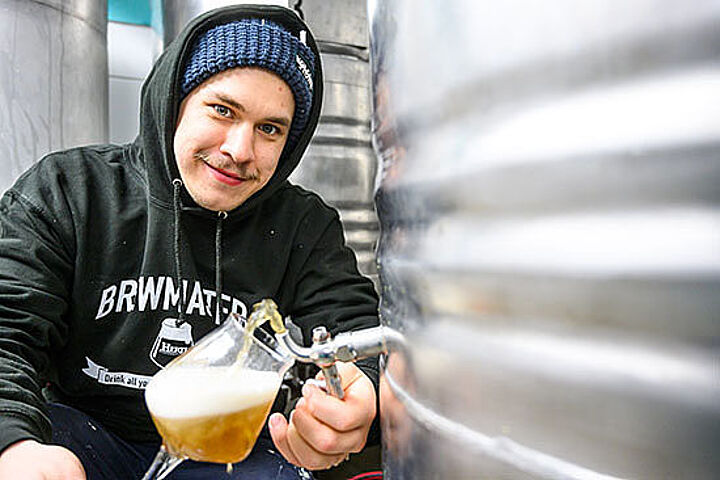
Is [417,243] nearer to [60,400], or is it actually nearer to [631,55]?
[631,55]

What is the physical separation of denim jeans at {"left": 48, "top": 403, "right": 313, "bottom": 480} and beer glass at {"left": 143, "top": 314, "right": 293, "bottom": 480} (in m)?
0.43

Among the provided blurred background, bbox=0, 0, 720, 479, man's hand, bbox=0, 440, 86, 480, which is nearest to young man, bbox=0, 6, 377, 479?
man's hand, bbox=0, 440, 86, 480

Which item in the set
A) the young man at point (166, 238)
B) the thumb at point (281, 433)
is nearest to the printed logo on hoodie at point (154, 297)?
the young man at point (166, 238)

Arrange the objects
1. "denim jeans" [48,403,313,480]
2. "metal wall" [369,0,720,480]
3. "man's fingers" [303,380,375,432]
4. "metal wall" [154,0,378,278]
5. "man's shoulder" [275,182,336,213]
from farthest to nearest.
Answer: "metal wall" [154,0,378,278] < "man's shoulder" [275,182,336,213] < "denim jeans" [48,403,313,480] < "man's fingers" [303,380,375,432] < "metal wall" [369,0,720,480]

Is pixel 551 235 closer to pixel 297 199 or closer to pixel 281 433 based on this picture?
pixel 281 433

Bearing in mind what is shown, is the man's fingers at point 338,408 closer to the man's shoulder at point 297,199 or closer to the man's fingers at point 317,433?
the man's fingers at point 317,433

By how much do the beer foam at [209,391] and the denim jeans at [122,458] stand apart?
1.49ft

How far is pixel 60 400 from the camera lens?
1127mm

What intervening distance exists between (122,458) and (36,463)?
17.8 inches

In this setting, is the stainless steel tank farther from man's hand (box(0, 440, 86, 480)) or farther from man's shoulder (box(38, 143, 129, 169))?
man's hand (box(0, 440, 86, 480))

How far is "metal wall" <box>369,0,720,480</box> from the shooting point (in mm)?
257

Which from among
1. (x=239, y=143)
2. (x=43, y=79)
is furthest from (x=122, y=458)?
A: (x=43, y=79)

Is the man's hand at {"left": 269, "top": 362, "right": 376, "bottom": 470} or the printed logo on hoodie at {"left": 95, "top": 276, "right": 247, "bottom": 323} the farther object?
the printed logo on hoodie at {"left": 95, "top": 276, "right": 247, "bottom": 323}

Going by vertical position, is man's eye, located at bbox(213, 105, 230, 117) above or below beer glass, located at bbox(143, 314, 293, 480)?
above
